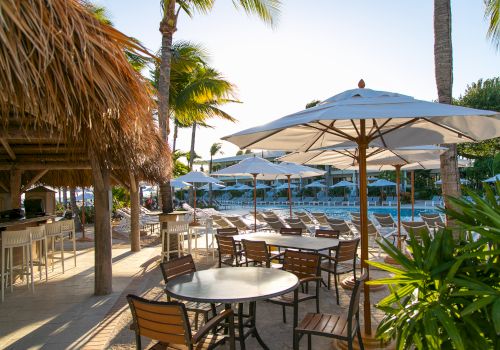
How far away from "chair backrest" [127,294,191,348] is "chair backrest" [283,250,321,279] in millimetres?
2389


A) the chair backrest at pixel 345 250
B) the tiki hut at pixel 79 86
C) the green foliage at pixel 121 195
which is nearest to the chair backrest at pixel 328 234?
the chair backrest at pixel 345 250

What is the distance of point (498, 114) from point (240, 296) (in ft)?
9.14

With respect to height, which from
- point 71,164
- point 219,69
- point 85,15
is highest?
point 219,69

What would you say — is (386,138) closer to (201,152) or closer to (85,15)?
(85,15)

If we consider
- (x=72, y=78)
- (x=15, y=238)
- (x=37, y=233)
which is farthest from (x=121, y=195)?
(x=72, y=78)

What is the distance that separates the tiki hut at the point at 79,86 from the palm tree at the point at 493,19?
692 cm

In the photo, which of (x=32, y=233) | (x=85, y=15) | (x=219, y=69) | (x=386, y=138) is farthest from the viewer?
(x=219, y=69)

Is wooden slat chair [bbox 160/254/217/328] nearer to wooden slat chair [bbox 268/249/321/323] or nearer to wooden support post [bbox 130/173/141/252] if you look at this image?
wooden slat chair [bbox 268/249/321/323]

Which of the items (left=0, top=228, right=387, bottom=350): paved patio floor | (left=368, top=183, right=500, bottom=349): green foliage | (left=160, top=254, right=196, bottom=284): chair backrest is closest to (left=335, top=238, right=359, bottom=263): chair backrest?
(left=0, top=228, right=387, bottom=350): paved patio floor

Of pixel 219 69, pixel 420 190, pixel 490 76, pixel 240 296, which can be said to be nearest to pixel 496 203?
pixel 240 296

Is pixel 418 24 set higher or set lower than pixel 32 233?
higher

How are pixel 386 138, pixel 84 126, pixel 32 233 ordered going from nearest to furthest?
pixel 84 126, pixel 386 138, pixel 32 233

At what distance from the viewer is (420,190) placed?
3297 centimetres

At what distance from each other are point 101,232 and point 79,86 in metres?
3.43
